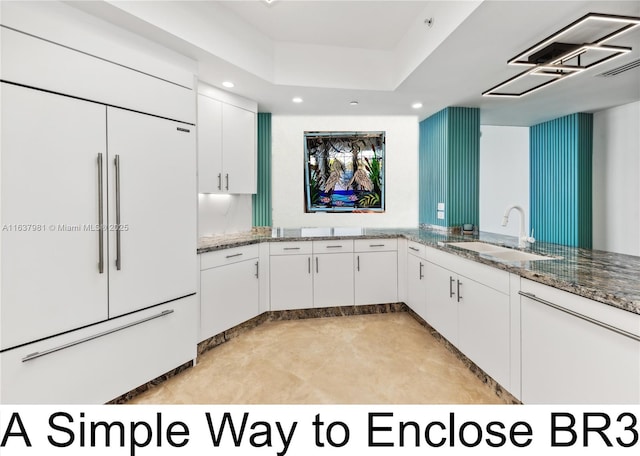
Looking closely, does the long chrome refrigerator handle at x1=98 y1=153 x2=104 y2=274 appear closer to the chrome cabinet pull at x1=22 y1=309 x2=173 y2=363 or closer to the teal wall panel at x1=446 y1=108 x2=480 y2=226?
the chrome cabinet pull at x1=22 y1=309 x2=173 y2=363

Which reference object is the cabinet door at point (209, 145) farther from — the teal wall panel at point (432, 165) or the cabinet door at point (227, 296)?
the teal wall panel at point (432, 165)

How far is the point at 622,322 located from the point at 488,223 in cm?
426

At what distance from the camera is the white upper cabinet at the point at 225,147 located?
2.85 metres

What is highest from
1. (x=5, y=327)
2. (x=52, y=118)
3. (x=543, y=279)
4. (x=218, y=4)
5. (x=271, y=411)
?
(x=218, y=4)

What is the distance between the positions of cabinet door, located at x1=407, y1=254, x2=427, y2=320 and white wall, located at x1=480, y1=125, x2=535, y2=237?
245 cm

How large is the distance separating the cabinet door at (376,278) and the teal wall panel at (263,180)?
1204mm

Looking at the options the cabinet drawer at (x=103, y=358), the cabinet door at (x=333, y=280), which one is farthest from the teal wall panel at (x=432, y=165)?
the cabinet drawer at (x=103, y=358)

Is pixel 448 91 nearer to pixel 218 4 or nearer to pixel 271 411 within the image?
pixel 218 4

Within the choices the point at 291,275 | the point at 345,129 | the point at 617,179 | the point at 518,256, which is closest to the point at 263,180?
the point at 291,275

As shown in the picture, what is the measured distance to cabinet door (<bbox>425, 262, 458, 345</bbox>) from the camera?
7.96 ft

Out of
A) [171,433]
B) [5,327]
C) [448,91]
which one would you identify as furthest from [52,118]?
[448,91]

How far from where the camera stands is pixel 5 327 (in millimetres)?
1430

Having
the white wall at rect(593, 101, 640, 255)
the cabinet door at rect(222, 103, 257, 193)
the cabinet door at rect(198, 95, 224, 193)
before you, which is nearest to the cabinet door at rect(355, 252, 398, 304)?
the cabinet door at rect(222, 103, 257, 193)

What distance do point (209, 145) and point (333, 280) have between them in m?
1.85
